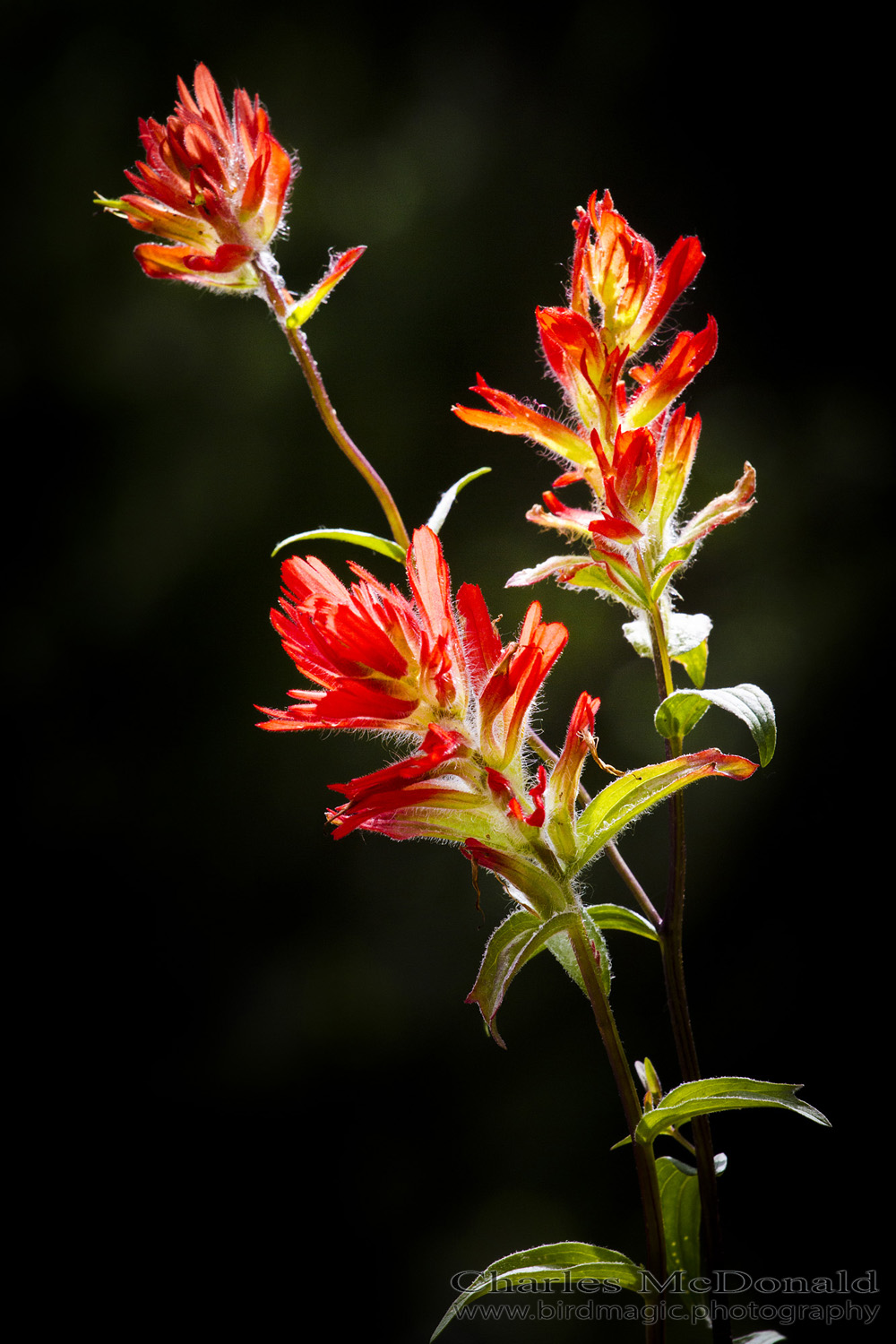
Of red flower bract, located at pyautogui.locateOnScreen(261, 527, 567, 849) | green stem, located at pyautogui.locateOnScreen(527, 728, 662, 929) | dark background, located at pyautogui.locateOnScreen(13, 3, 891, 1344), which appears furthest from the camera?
dark background, located at pyautogui.locateOnScreen(13, 3, 891, 1344)

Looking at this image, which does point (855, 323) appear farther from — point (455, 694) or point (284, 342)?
point (455, 694)

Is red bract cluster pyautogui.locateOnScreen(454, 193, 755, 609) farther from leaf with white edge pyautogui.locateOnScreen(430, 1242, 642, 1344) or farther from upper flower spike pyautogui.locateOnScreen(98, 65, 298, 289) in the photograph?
leaf with white edge pyautogui.locateOnScreen(430, 1242, 642, 1344)

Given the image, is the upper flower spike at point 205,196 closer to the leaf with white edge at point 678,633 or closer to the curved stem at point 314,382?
the curved stem at point 314,382

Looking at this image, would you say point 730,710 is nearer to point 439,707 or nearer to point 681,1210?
point 439,707

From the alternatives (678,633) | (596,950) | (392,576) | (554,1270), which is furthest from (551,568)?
(392,576)

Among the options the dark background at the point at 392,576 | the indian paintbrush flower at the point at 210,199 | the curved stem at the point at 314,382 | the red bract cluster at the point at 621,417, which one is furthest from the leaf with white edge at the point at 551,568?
the dark background at the point at 392,576

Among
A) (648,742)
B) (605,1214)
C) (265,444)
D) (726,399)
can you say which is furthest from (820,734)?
(265,444)

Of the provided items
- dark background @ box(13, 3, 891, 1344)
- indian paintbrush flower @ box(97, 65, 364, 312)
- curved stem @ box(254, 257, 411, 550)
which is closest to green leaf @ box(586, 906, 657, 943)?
curved stem @ box(254, 257, 411, 550)

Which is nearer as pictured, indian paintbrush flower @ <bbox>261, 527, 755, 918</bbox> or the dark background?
indian paintbrush flower @ <bbox>261, 527, 755, 918</bbox>
